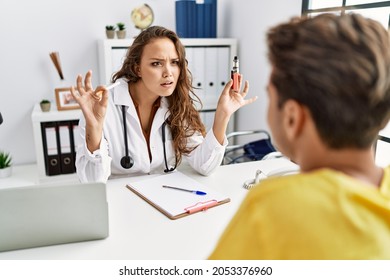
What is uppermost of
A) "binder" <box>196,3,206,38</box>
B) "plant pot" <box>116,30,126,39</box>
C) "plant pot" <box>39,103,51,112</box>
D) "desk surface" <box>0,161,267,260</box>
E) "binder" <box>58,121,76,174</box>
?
"binder" <box>196,3,206,38</box>

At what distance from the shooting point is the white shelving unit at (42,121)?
2.44 meters

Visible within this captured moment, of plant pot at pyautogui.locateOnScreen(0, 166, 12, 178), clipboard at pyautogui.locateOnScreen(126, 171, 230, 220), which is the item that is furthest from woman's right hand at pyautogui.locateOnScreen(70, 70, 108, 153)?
plant pot at pyautogui.locateOnScreen(0, 166, 12, 178)

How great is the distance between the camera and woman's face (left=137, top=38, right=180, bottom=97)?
1624 millimetres

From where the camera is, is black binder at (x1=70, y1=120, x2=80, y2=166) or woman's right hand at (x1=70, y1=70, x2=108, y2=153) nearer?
woman's right hand at (x1=70, y1=70, x2=108, y2=153)

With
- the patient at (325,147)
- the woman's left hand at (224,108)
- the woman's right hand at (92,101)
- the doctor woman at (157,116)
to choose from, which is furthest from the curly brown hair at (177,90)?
the patient at (325,147)

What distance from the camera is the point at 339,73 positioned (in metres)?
0.52

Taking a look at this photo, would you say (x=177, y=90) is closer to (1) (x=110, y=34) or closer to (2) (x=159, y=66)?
(2) (x=159, y=66)

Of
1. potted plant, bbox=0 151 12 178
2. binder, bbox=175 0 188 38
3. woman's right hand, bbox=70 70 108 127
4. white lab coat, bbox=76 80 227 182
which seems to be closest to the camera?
woman's right hand, bbox=70 70 108 127

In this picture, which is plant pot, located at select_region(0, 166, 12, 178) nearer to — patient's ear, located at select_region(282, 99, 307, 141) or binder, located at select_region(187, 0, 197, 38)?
binder, located at select_region(187, 0, 197, 38)

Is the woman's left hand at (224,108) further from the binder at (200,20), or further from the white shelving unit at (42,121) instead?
the binder at (200,20)

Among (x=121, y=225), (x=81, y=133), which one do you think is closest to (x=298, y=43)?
(x=121, y=225)

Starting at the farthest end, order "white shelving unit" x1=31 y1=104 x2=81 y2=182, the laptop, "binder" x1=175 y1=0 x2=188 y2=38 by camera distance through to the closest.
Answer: "binder" x1=175 y1=0 x2=188 y2=38
"white shelving unit" x1=31 y1=104 x2=81 y2=182
the laptop

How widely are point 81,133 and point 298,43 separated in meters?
1.08
